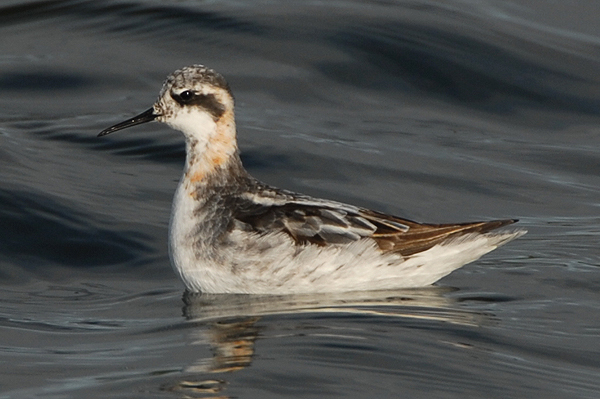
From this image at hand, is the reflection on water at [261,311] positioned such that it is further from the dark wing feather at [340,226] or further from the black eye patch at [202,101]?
the black eye patch at [202,101]

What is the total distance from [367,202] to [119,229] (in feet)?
7.45

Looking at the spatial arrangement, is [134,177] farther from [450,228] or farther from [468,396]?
[468,396]

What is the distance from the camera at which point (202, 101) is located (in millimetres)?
8094

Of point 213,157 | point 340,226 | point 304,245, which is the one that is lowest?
point 304,245

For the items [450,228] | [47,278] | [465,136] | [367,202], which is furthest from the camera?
[465,136]

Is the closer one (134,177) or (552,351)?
(552,351)

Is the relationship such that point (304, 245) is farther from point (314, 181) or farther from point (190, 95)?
point (314, 181)

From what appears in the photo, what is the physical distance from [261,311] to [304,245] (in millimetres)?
597

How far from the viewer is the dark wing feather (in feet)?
24.7

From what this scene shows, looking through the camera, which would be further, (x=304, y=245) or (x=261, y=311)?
(x=304, y=245)

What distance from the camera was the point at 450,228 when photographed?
25.1 feet

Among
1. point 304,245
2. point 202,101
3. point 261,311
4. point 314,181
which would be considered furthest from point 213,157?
point 314,181

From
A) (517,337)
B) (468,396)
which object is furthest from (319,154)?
(468,396)

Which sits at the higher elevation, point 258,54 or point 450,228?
point 258,54
